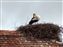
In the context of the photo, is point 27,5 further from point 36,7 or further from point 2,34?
point 2,34

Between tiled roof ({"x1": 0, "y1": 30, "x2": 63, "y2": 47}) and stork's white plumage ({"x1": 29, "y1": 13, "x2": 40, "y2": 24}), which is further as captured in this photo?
stork's white plumage ({"x1": 29, "y1": 13, "x2": 40, "y2": 24})

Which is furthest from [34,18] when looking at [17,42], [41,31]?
[17,42]

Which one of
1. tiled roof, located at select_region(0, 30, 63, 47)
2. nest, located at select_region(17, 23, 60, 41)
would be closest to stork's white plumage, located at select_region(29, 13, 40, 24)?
nest, located at select_region(17, 23, 60, 41)

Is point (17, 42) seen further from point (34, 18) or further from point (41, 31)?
point (34, 18)

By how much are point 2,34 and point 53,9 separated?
1.38m

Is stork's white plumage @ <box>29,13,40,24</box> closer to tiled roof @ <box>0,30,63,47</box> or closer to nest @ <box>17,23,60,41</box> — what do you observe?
nest @ <box>17,23,60,41</box>

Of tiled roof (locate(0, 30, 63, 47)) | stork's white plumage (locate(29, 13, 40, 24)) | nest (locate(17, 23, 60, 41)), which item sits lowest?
tiled roof (locate(0, 30, 63, 47))

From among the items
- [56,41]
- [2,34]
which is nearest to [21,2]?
[2,34]

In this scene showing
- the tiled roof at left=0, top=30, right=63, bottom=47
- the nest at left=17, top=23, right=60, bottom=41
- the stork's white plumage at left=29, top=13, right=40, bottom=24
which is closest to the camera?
the tiled roof at left=0, top=30, right=63, bottom=47

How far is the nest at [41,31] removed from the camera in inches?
175

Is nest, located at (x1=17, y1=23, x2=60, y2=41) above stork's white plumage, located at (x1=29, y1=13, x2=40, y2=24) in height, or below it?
A: below

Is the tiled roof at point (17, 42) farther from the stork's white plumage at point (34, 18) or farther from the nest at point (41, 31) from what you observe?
the stork's white plumage at point (34, 18)

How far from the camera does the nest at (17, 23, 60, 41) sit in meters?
4.44

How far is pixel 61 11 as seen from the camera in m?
4.86
